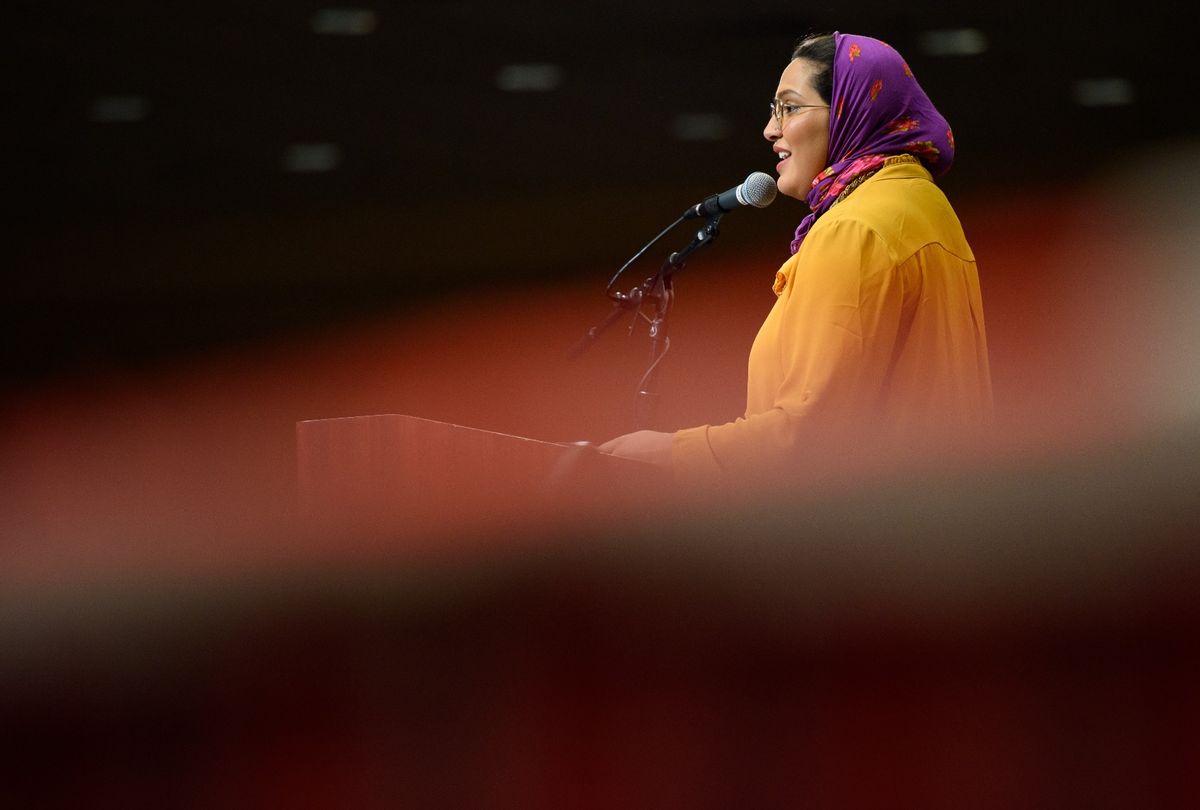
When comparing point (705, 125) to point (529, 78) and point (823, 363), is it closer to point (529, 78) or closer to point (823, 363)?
point (529, 78)

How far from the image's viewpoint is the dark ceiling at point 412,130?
2670 millimetres

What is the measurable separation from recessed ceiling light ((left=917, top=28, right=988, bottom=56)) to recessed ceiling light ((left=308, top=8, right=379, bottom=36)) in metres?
1.13

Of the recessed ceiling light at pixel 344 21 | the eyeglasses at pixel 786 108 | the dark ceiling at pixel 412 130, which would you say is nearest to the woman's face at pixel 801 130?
the eyeglasses at pixel 786 108

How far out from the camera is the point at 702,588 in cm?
88

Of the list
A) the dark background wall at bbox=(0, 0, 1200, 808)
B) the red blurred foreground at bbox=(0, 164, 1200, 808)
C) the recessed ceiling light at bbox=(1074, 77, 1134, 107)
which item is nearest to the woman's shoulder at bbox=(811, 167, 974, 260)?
the red blurred foreground at bbox=(0, 164, 1200, 808)

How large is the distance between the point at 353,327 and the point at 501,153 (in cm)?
49

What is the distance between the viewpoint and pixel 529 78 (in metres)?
2.73

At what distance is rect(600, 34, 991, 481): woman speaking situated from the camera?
1.34 metres

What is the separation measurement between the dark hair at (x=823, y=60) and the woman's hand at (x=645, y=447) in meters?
0.46

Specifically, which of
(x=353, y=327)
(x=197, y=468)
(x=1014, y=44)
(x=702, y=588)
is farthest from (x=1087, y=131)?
(x=702, y=588)

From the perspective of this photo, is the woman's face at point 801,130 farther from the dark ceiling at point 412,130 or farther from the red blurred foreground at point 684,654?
the dark ceiling at point 412,130

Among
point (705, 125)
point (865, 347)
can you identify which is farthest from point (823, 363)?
point (705, 125)

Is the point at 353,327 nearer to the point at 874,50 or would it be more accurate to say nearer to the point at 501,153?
the point at 501,153

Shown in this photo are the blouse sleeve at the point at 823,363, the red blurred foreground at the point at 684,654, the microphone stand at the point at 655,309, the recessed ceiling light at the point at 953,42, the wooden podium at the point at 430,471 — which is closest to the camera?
the red blurred foreground at the point at 684,654
